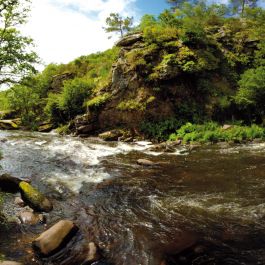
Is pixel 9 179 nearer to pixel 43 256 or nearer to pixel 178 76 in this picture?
pixel 43 256

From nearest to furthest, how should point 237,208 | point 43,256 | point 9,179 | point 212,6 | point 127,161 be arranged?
1. point 43,256
2. point 237,208
3. point 9,179
4. point 127,161
5. point 212,6

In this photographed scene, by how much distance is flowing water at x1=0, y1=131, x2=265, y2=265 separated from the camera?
6516 millimetres

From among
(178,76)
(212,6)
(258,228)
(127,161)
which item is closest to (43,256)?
Answer: (258,228)

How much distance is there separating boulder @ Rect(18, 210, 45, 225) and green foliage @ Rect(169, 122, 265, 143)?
13741 millimetres

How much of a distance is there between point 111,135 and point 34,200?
1421cm

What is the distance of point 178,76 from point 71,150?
1191 centimetres

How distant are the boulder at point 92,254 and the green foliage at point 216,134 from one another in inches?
567

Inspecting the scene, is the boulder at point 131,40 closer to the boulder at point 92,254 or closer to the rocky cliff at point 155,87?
the rocky cliff at point 155,87

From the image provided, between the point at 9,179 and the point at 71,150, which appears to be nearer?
the point at 9,179

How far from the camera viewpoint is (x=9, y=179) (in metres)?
10.8

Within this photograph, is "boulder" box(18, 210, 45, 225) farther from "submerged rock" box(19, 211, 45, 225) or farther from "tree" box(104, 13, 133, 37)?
"tree" box(104, 13, 133, 37)

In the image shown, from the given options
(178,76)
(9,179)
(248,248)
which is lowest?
(248,248)

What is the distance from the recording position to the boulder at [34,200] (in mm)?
8914

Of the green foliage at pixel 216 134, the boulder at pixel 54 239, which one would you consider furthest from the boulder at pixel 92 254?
the green foliage at pixel 216 134
